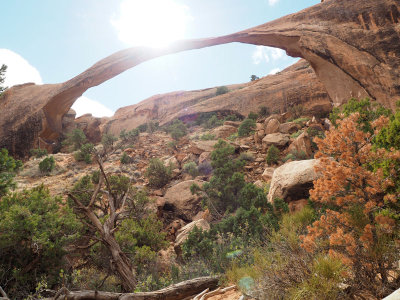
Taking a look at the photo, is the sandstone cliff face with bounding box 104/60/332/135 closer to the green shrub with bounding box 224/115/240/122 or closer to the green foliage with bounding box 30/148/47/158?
the green shrub with bounding box 224/115/240/122

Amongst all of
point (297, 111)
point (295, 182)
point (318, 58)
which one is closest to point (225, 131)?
point (297, 111)

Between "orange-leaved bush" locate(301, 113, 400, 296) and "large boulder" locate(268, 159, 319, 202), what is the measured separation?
10.5 feet

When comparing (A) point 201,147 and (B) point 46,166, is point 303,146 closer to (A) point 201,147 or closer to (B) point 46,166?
(A) point 201,147

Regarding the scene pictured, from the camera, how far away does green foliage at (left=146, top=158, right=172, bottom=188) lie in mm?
12008

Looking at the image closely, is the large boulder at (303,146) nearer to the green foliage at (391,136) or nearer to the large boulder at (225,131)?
the large boulder at (225,131)

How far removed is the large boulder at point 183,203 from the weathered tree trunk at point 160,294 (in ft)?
17.4

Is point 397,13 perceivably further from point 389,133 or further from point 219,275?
point 219,275

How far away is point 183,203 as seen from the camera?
31.9 feet

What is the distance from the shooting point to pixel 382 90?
31.2 feet

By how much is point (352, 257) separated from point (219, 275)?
2.64 meters

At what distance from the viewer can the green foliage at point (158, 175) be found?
12008mm

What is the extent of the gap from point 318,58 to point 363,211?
11201 mm

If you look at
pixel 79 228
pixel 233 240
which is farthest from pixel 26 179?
pixel 233 240

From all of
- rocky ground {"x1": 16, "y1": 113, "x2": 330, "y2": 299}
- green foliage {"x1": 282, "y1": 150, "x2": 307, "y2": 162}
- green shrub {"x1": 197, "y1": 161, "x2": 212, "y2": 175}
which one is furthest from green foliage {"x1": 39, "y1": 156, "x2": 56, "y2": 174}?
green foliage {"x1": 282, "y1": 150, "x2": 307, "y2": 162}
